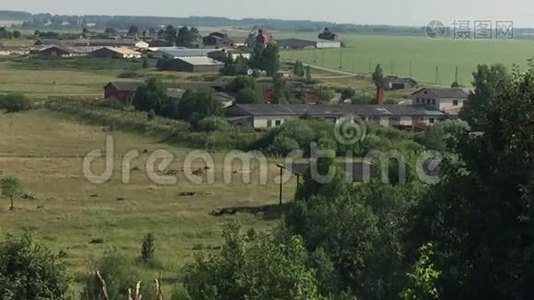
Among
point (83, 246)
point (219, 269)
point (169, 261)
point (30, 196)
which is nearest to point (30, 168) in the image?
point (30, 196)

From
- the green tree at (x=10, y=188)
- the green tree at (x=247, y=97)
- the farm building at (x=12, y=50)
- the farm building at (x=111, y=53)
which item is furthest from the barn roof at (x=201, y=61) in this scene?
the green tree at (x=10, y=188)

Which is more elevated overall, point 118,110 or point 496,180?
point 496,180

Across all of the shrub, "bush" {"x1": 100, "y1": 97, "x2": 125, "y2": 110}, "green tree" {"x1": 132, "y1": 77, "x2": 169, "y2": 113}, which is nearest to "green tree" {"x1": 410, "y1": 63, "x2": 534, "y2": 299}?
the shrub

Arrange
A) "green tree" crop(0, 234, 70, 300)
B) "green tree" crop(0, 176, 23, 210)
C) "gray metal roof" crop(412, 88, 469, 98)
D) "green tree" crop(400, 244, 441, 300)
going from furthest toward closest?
"gray metal roof" crop(412, 88, 469, 98), "green tree" crop(0, 176, 23, 210), "green tree" crop(0, 234, 70, 300), "green tree" crop(400, 244, 441, 300)

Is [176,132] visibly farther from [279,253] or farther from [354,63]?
[354,63]

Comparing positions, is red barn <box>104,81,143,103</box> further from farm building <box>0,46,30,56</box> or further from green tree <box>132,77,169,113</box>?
farm building <box>0,46,30,56</box>

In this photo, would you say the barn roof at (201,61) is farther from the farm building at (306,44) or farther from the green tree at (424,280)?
the green tree at (424,280)

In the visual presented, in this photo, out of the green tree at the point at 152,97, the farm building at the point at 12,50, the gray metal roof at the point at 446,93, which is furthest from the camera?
the farm building at the point at 12,50
